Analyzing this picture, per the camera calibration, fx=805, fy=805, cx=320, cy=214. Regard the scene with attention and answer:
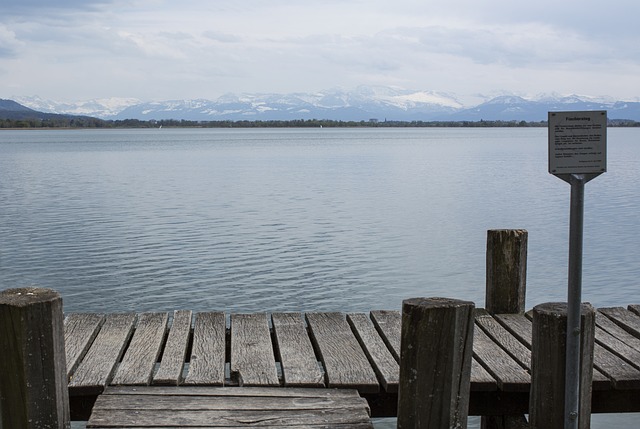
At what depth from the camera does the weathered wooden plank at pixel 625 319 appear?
726cm

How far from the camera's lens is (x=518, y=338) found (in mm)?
7000

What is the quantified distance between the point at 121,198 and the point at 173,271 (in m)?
16.4

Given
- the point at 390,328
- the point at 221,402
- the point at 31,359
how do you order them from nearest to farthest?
1. the point at 31,359
2. the point at 221,402
3. the point at 390,328

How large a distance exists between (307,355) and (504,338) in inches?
70.3

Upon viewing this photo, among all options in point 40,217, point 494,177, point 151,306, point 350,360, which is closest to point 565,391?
point 350,360

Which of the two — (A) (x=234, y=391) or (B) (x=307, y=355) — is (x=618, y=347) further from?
(A) (x=234, y=391)

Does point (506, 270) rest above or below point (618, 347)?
above

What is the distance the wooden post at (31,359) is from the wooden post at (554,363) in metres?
2.93

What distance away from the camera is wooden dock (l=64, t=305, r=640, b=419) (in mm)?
5781

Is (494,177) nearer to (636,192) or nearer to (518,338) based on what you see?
(636,192)

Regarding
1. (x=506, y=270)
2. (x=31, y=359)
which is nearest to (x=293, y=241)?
(x=506, y=270)

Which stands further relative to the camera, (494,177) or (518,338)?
(494,177)

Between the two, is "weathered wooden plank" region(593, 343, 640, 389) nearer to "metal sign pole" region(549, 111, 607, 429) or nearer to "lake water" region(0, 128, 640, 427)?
"metal sign pole" region(549, 111, 607, 429)

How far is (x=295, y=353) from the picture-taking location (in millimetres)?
6453
